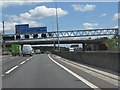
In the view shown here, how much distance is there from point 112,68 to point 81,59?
14948mm

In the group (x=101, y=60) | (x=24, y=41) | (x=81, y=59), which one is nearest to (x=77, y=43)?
(x=24, y=41)

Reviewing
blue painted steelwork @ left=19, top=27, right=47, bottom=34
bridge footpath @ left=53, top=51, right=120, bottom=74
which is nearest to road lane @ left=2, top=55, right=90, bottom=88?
bridge footpath @ left=53, top=51, right=120, bottom=74

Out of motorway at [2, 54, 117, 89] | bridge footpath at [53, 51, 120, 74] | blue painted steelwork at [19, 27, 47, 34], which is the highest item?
blue painted steelwork at [19, 27, 47, 34]

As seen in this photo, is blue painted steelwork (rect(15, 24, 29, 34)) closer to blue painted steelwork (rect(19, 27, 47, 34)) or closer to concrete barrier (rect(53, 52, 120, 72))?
blue painted steelwork (rect(19, 27, 47, 34))

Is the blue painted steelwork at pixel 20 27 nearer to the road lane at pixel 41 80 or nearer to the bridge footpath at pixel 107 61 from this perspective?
the bridge footpath at pixel 107 61

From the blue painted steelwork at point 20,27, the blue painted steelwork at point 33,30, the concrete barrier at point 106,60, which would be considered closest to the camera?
the concrete barrier at point 106,60

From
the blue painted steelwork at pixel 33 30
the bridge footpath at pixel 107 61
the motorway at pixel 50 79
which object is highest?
the blue painted steelwork at pixel 33 30

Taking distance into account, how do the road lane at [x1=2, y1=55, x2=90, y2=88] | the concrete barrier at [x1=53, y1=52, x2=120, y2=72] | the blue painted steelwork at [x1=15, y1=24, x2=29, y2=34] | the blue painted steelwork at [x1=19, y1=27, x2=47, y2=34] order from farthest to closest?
the blue painted steelwork at [x1=19, y1=27, x2=47, y2=34] < the blue painted steelwork at [x1=15, y1=24, x2=29, y2=34] < the concrete barrier at [x1=53, y1=52, x2=120, y2=72] < the road lane at [x1=2, y1=55, x2=90, y2=88]

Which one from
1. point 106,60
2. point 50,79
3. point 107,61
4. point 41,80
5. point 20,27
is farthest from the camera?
point 20,27

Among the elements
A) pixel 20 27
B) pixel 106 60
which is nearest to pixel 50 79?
pixel 106 60

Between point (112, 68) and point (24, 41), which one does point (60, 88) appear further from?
point (24, 41)

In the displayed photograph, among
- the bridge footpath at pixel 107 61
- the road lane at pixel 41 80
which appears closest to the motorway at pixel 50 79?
the road lane at pixel 41 80

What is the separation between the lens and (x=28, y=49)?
251ft

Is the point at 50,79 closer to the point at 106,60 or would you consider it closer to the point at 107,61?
the point at 107,61
